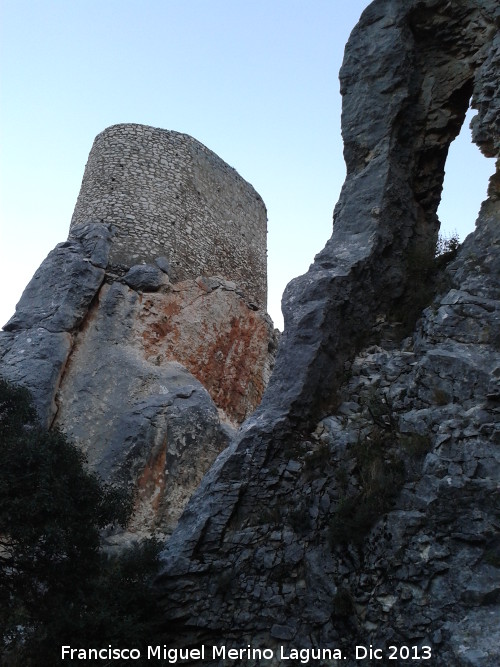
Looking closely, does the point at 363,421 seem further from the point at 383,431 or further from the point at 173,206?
the point at 173,206

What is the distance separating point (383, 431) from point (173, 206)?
10.00 metres

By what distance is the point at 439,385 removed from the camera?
675cm

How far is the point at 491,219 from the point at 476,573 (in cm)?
421

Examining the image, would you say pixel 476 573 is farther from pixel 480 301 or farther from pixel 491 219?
pixel 491 219

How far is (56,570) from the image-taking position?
7.05 metres

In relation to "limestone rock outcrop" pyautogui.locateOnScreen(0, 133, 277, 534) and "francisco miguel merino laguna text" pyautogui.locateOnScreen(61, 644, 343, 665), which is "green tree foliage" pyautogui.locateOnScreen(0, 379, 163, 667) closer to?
"francisco miguel merino laguna text" pyautogui.locateOnScreen(61, 644, 343, 665)

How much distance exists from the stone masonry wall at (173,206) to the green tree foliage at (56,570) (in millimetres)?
7550

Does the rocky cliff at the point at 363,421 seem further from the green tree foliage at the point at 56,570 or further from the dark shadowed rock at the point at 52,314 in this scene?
the green tree foliage at the point at 56,570

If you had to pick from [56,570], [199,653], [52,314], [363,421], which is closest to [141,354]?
[52,314]

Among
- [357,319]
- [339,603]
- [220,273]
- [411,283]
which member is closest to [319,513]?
[339,603]

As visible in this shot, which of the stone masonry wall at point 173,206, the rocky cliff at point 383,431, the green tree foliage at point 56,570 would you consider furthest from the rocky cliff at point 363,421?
the stone masonry wall at point 173,206

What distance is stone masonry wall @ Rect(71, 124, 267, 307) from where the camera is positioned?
14914 mm

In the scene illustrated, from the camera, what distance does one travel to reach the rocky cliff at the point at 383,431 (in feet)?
18.7

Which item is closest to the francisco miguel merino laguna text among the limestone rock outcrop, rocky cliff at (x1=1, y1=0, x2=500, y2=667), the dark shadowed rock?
rocky cliff at (x1=1, y1=0, x2=500, y2=667)
